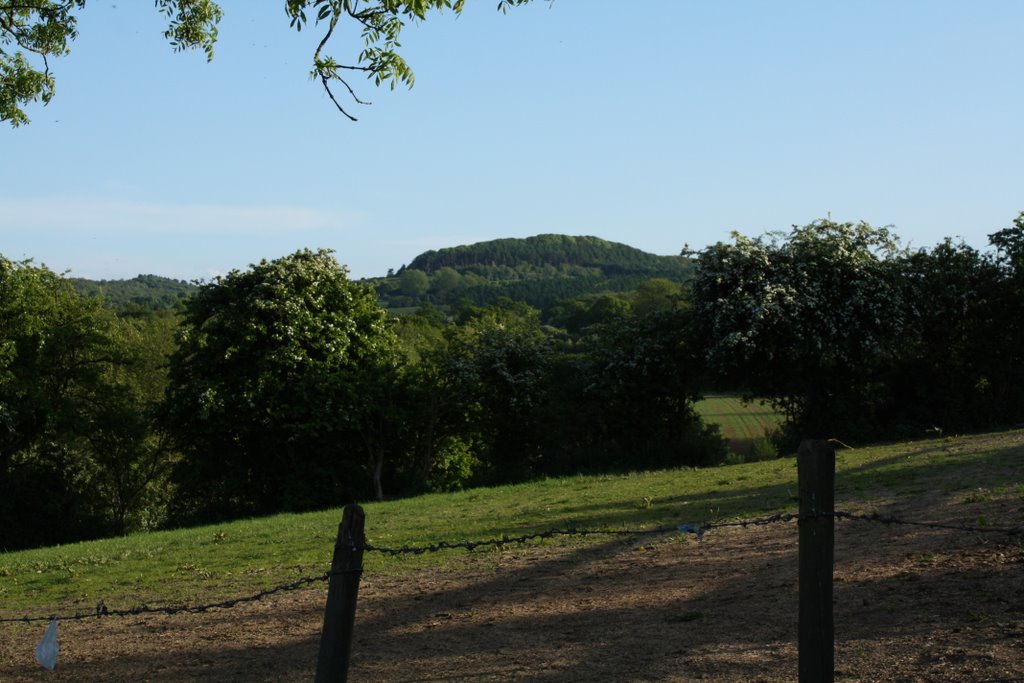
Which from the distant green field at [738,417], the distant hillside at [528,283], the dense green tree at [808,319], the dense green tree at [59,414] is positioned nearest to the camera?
the dense green tree at [808,319]

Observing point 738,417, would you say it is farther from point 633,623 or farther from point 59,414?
point 633,623

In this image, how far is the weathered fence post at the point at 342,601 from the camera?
223 inches

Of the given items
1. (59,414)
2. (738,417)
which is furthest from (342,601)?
(59,414)

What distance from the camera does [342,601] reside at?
5652mm

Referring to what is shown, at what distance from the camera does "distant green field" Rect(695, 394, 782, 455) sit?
105 feet

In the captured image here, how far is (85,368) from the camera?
116 ft

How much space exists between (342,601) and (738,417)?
29.7 metres

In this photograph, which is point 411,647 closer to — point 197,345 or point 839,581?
point 839,581

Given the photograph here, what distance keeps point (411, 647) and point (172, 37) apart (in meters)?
10.4

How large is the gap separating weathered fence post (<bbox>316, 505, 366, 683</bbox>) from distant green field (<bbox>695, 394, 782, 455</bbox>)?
2697 cm

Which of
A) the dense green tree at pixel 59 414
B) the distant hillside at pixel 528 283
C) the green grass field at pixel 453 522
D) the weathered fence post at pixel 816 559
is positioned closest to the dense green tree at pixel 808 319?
the green grass field at pixel 453 522

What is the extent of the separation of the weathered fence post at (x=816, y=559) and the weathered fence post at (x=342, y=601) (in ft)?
8.37

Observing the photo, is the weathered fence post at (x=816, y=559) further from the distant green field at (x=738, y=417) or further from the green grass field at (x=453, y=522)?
the distant green field at (x=738, y=417)

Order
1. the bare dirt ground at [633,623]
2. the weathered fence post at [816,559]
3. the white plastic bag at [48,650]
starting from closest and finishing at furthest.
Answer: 1. the weathered fence post at [816,559]
2. the white plastic bag at [48,650]
3. the bare dirt ground at [633,623]
